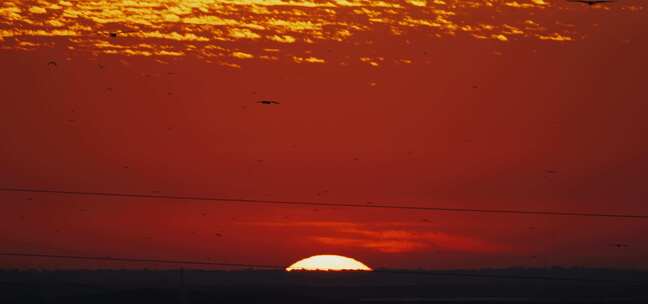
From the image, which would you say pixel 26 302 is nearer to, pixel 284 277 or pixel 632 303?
pixel 632 303

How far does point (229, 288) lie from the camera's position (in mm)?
62375

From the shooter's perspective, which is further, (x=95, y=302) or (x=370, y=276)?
(x=370, y=276)

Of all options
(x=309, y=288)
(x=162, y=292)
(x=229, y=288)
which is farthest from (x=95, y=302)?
(x=309, y=288)

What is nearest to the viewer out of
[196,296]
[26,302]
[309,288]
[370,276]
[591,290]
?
[26,302]

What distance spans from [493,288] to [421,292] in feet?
29.4

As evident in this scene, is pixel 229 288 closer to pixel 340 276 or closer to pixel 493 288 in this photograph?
pixel 340 276

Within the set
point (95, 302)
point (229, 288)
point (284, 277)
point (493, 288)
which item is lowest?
point (284, 277)

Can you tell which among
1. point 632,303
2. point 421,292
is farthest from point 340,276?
point 632,303

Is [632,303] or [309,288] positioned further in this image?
[309,288]

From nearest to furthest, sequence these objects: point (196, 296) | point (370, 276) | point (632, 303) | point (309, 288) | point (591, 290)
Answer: point (196, 296)
point (632, 303)
point (309, 288)
point (591, 290)
point (370, 276)

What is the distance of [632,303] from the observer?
58688 mm

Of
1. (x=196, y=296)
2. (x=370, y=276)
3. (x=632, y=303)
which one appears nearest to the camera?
(x=196, y=296)

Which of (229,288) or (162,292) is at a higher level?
(162,292)

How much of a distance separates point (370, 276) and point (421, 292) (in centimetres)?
1519
